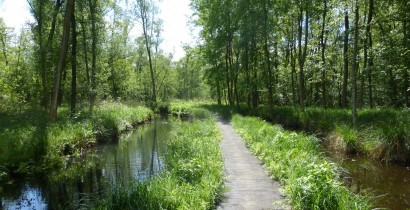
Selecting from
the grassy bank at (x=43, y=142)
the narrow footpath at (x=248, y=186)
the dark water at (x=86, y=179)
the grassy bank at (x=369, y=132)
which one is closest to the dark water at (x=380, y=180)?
the grassy bank at (x=369, y=132)

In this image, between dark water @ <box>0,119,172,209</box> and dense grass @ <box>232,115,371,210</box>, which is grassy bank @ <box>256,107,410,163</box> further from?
dark water @ <box>0,119,172,209</box>

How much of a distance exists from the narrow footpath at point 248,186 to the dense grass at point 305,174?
9.6 inches

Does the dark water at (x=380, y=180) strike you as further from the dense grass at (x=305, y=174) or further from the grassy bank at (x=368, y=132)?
the dense grass at (x=305, y=174)

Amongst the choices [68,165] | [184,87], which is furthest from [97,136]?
[184,87]

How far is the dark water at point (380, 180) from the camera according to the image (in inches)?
280

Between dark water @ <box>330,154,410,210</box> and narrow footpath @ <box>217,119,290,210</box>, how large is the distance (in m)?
1.99

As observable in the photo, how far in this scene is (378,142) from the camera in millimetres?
10820

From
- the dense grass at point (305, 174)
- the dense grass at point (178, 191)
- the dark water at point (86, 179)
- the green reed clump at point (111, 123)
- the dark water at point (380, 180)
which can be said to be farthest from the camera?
the green reed clump at point (111, 123)

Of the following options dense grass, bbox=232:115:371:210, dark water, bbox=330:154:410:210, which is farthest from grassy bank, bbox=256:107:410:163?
dense grass, bbox=232:115:371:210

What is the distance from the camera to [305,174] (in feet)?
21.3

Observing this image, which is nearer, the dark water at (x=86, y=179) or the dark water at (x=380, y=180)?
the dark water at (x=380, y=180)

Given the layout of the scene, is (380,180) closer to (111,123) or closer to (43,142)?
(43,142)

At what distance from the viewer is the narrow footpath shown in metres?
6.13

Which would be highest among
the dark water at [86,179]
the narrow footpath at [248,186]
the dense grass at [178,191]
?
the dense grass at [178,191]
